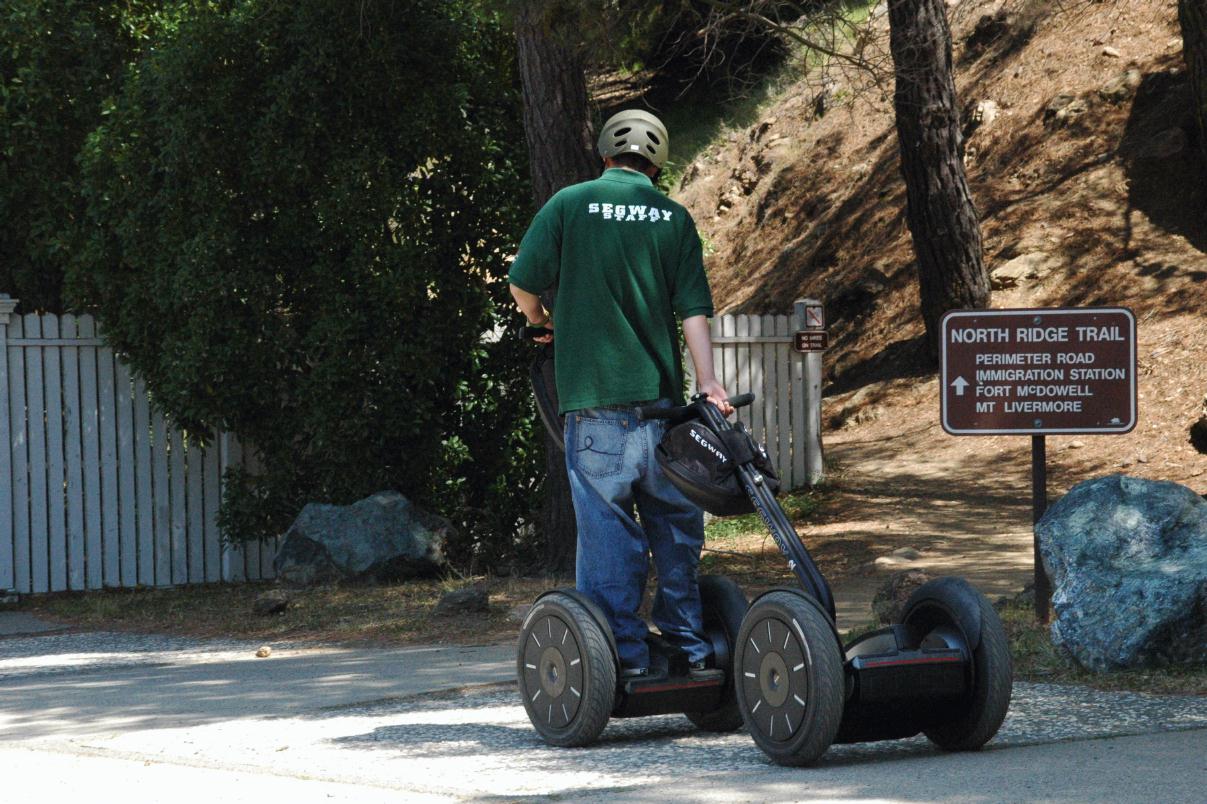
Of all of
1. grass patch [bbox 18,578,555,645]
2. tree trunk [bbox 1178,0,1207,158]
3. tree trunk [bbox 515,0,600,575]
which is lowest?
grass patch [bbox 18,578,555,645]

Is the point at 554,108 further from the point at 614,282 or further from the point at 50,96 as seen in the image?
the point at 614,282

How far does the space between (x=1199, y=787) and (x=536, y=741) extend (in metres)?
2.26

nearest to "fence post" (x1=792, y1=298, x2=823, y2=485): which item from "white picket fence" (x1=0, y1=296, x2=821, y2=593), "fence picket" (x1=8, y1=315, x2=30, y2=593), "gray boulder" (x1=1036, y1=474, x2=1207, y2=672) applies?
"white picket fence" (x1=0, y1=296, x2=821, y2=593)

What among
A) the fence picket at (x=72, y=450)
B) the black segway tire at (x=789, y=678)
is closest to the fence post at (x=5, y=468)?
the fence picket at (x=72, y=450)

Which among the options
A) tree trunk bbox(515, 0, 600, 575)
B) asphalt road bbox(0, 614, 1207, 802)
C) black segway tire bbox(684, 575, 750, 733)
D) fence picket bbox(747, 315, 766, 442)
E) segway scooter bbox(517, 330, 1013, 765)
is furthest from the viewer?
fence picket bbox(747, 315, 766, 442)

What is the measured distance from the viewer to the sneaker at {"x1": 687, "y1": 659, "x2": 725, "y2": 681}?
5340mm

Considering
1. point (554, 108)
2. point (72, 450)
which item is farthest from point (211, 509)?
point (554, 108)

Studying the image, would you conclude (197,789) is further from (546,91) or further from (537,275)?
(546,91)

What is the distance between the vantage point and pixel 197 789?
489 cm

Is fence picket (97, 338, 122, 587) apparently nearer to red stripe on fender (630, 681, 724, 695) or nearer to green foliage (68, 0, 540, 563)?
green foliage (68, 0, 540, 563)

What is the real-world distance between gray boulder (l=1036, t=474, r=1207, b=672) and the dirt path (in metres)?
1.90

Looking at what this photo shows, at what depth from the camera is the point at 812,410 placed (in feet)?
48.6

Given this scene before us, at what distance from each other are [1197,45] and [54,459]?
9128 millimetres

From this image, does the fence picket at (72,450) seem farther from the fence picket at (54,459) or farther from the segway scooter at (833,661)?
the segway scooter at (833,661)
